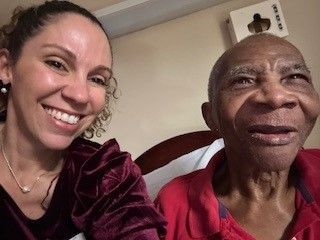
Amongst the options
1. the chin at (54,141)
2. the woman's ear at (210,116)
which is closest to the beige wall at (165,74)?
the woman's ear at (210,116)

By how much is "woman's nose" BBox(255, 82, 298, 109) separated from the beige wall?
0.99m

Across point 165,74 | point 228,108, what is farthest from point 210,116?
point 165,74

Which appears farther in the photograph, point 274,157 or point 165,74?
point 165,74

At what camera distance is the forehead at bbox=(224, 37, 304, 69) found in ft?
3.14

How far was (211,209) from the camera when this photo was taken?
1.00m

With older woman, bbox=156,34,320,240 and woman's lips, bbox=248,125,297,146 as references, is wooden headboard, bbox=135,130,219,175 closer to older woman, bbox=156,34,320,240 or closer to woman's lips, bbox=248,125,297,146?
older woman, bbox=156,34,320,240

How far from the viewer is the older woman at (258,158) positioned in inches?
35.0

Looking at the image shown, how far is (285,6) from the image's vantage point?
5.94ft

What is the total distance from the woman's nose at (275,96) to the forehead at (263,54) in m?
0.06

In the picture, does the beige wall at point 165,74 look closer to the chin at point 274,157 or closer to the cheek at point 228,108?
the cheek at point 228,108

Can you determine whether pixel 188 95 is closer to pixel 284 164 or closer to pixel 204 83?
pixel 204 83

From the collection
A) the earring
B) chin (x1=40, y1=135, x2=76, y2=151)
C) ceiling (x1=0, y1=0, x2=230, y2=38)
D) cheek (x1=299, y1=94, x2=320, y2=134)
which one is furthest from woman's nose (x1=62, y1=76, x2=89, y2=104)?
ceiling (x1=0, y1=0, x2=230, y2=38)

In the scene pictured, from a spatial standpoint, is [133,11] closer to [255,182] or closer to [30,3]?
[30,3]

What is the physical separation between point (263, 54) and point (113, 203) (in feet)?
1.90
